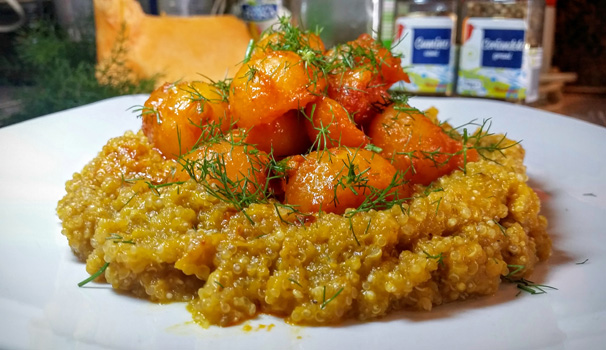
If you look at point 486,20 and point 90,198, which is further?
point 486,20

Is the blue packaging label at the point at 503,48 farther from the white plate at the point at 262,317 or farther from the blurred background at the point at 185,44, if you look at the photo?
the white plate at the point at 262,317

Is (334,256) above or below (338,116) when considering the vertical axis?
below

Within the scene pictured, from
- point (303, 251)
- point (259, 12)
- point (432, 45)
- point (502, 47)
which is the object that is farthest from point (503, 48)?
point (303, 251)

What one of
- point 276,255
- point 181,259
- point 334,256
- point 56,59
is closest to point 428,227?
point 334,256

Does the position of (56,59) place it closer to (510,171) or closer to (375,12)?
(375,12)

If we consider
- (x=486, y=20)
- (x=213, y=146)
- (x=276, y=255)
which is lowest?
(x=276, y=255)
